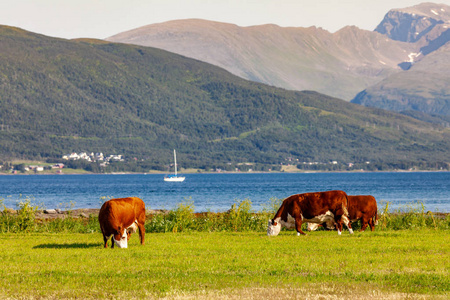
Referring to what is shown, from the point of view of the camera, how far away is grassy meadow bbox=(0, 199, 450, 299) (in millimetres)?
15336

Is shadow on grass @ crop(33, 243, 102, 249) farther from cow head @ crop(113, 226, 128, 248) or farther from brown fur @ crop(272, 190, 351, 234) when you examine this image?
brown fur @ crop(272, 190, 351, 234)

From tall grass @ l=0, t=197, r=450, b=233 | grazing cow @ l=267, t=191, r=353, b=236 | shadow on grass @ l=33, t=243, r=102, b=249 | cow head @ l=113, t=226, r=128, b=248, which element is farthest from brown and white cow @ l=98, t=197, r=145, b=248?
tall grass @ l=0, t=197, r=450, b=233

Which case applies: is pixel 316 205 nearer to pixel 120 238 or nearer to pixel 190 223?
pixel 120 238

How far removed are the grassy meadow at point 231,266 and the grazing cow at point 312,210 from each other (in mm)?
638

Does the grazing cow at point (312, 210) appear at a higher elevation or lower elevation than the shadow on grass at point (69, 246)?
higher

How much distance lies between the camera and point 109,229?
75.8ft

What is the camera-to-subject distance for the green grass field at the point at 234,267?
15.3 metres

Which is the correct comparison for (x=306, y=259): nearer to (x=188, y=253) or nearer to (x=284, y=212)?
(x=188, y=253)

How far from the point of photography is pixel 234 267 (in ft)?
61.1

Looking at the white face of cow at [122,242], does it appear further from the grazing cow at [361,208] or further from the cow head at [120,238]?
the grazing cow at [361,208]

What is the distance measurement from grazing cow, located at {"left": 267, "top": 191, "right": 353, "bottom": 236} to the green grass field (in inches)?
24.7

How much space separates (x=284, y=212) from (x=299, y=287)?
439 inches

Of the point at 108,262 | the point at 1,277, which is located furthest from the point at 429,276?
the point at 1,277

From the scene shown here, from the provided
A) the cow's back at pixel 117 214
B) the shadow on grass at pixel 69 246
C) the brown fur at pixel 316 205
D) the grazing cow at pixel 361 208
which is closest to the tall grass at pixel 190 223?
the grazing cow at pixel 361 208
